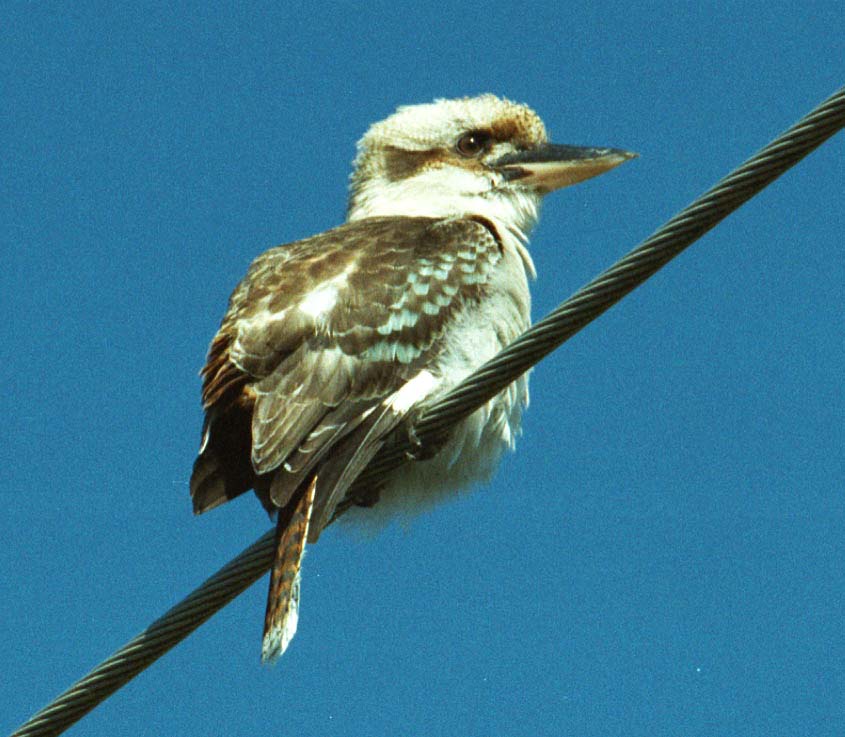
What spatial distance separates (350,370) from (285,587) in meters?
0.78

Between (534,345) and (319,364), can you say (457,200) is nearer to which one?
(319,364)

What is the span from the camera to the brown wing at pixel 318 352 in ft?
15.2

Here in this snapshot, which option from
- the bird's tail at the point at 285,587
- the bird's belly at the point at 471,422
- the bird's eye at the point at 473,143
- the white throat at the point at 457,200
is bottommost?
the bird's tail at the point at 285,587

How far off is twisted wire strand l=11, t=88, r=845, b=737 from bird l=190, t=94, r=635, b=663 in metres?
0.44

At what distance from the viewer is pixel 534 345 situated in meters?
3.80

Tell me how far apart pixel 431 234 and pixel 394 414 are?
88cm

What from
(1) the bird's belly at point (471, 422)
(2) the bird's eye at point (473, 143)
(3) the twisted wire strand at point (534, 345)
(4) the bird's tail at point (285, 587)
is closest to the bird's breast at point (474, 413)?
(1) the bird's belly at point (471, 422)

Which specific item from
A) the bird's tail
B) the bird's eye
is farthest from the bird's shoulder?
the bird's eye

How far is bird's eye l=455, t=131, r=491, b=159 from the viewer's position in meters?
6.67

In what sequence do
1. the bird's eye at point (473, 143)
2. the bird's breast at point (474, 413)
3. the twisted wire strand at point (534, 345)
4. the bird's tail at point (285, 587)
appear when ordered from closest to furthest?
the twisted wire strand at point (534, 345) < the bird's tail at point (285, 587) < the bird's breast at point (474, 413) < the bird's eye at point (473, 143)

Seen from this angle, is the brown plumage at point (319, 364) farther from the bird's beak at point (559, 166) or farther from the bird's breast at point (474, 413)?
the bird's beak at point (559, 166)

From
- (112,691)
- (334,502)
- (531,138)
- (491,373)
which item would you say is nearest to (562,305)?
(491,373)

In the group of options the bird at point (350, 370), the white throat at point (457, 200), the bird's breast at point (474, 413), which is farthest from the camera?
the white throat at point (457, 200)

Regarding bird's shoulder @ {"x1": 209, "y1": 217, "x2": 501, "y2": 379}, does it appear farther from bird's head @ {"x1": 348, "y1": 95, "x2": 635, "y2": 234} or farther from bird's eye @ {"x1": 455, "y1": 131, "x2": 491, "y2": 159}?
bird's eye @ {"x1": 455, "y1": 131, "x2": 491, "y2": 159}
